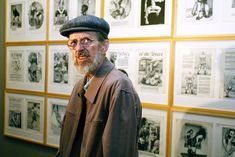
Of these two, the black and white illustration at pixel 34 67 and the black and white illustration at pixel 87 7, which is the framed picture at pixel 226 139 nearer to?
the black and white illustration at pixel 87 7

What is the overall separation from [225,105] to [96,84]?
2.30 ft

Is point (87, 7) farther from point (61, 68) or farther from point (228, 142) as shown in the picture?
point (228, 142)

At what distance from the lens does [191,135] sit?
1.60 meters

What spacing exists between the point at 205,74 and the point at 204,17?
0.99 ft

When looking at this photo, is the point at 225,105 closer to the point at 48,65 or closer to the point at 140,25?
the point at 140,25

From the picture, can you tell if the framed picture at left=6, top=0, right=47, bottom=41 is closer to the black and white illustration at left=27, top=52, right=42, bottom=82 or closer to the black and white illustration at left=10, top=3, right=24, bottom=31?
the black and white illustration at left=10, top=3, right=24, bottom=31

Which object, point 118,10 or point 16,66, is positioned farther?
point 16,66

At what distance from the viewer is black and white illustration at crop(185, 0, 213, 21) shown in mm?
1524

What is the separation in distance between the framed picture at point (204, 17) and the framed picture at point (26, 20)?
1092mm

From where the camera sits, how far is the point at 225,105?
1.49 m

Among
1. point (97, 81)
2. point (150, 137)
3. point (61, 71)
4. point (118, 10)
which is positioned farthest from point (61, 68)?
point (97, 81)

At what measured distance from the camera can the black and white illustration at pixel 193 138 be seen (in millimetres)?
1548

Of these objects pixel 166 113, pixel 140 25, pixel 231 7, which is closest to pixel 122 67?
pixel 140 25

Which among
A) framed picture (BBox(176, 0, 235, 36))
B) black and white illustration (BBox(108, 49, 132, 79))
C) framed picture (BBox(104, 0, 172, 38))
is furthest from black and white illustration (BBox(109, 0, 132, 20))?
framed picture (BBox(176, 0, 235, 36))
